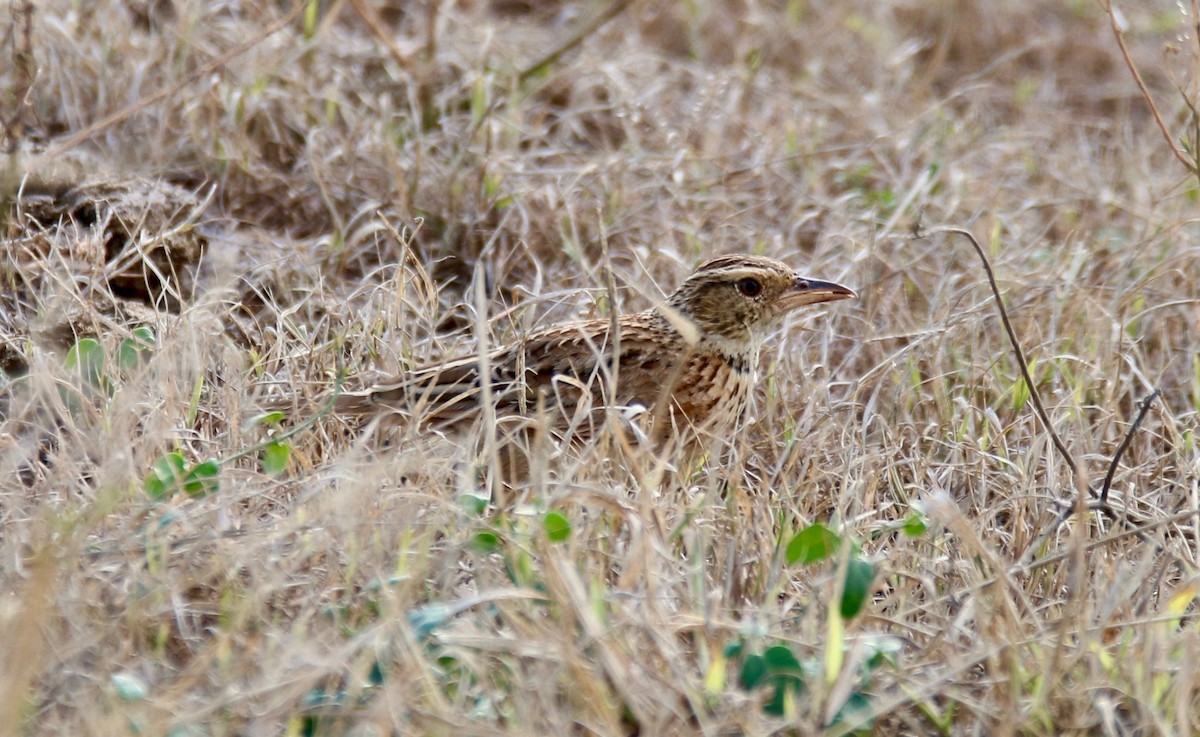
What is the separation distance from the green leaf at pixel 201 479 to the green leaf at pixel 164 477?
0.9 inches

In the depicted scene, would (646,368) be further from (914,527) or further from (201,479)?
(201,479)

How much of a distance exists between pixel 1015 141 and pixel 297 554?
5.08 m

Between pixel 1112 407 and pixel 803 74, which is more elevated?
pixel 803 74

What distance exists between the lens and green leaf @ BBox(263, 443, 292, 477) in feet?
12.4

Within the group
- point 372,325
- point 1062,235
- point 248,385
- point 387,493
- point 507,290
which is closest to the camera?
point 387,493

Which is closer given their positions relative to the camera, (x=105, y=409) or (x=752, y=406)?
(x=105, y=409)

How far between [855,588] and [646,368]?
1571mm

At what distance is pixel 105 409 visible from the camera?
4070 mm

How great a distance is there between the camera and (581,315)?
5418 millimetres

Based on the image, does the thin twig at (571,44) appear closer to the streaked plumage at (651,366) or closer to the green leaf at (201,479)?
the streaked plumage at (651,366)

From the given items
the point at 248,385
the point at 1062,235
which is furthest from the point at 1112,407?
the point at 248,385

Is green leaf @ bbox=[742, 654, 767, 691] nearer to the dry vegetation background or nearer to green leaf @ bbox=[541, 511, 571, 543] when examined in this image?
the dry vegetation background

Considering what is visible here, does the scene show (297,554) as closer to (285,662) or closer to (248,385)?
(285,662)

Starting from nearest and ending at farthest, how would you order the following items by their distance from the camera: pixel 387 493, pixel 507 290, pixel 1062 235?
pixel 387 493, pixel 507 290, pixel 1062 235
